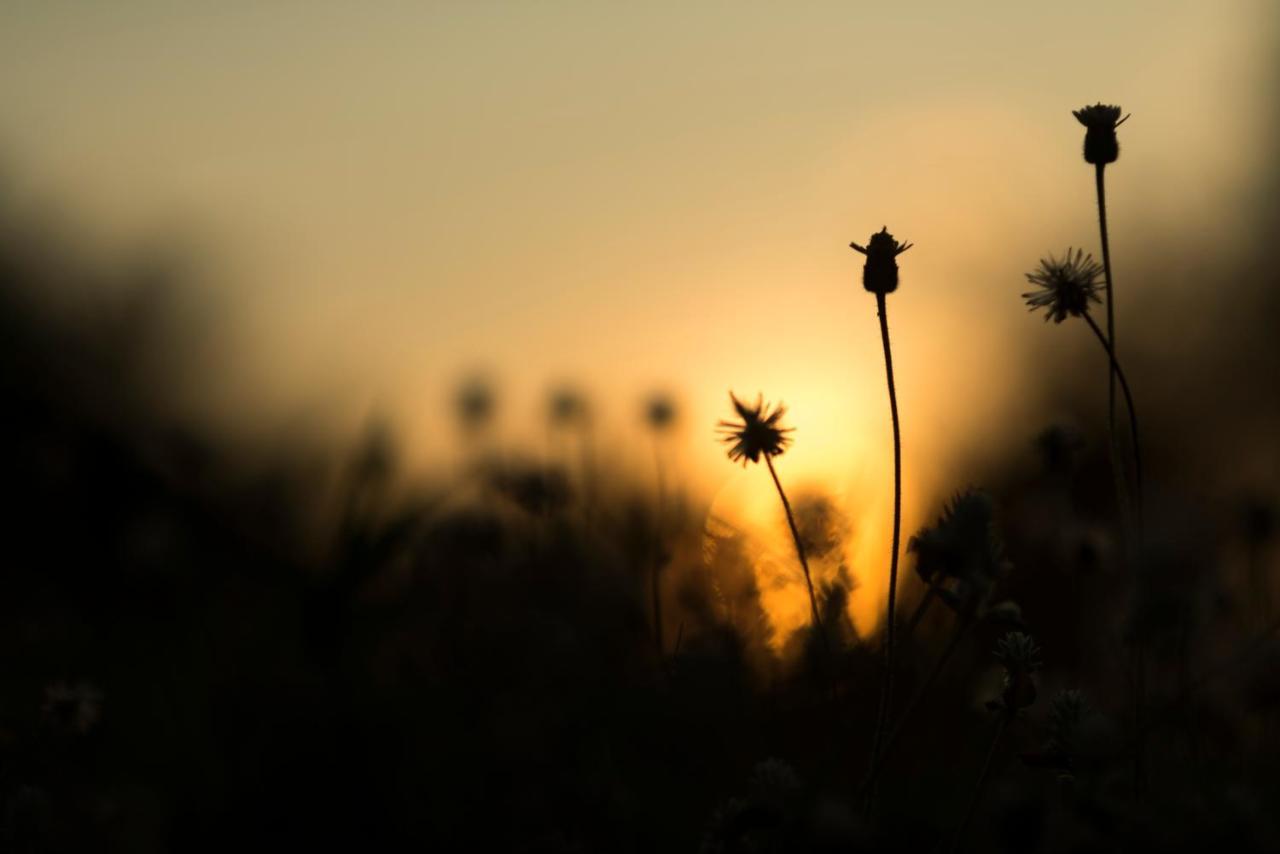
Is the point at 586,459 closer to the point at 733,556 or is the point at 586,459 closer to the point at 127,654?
the point at 733,556

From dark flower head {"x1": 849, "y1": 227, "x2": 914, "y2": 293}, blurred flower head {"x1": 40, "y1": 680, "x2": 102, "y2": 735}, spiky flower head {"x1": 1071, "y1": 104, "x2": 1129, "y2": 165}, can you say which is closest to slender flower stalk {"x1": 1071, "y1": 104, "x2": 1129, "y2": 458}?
spiky flower head {"x1": 1071, "y1": 104, "x2": 1129, "y2": 165}

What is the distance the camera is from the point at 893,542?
2.25 m

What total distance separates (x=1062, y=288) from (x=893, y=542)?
72cm

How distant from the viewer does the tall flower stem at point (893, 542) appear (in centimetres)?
213

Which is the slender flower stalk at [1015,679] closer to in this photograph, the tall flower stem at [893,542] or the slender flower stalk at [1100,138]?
the tall flower stem at [893,542]

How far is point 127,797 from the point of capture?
2674 millimetres

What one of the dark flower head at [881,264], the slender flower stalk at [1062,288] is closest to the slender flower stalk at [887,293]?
the dark flower head at [881,264]

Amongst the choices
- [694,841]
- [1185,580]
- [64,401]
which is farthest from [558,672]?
[64,401]

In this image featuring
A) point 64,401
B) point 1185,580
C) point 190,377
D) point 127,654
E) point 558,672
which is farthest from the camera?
point 190,377

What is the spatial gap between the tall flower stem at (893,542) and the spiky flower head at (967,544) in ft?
0.70

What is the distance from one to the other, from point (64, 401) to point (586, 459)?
3.22 m

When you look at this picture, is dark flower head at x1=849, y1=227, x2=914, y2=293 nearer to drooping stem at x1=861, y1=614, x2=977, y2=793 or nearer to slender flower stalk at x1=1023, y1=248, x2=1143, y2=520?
slender flower stalk at x1=1023, y1=248, x2=1143, y2=520

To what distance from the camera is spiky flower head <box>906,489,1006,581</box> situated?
190 centimetres

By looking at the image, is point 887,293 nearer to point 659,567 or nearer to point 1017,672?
point 1017,672
